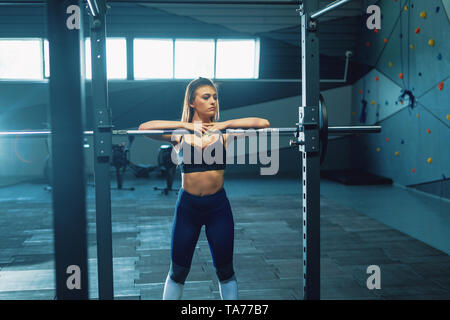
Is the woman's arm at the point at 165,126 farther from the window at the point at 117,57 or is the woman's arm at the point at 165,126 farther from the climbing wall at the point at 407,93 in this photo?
the window at the point at 117,57

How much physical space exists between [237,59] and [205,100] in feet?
20.2

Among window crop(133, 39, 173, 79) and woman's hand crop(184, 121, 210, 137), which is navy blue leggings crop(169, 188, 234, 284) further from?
window crop(133, 39, 173, 79)

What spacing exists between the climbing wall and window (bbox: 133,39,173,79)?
10.6ft

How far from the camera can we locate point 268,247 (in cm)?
370

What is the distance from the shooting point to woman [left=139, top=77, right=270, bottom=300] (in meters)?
1.96

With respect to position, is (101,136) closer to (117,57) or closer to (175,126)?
(175,126)

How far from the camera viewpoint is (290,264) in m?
3.27

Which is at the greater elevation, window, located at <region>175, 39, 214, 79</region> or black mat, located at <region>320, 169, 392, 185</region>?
window, located at <region>175, 39, 214, 79</region>

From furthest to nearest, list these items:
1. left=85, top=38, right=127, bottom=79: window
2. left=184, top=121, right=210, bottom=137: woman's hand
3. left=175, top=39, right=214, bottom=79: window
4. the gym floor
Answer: left=175, top=39, right=214, bottom=79: window → left=85, top=38, right=127, bottom=79: window → the gym floor → left=184, top=121, right=210, bottom=137: woman's hand

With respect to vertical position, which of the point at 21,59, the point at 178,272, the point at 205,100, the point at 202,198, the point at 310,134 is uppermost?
the point at 21,59

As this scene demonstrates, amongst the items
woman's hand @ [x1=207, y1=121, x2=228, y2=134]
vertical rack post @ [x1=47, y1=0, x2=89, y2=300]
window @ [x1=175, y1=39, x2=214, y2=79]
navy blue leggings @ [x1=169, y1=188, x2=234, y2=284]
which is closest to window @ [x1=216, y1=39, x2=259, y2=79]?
window @ [x1=175, y1=39, x2=214, y2=79]

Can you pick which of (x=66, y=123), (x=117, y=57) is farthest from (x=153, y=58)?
(x=66, y=123)

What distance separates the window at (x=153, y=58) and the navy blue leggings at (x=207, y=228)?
20.1 feet

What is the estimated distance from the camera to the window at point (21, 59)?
24.6 feet
